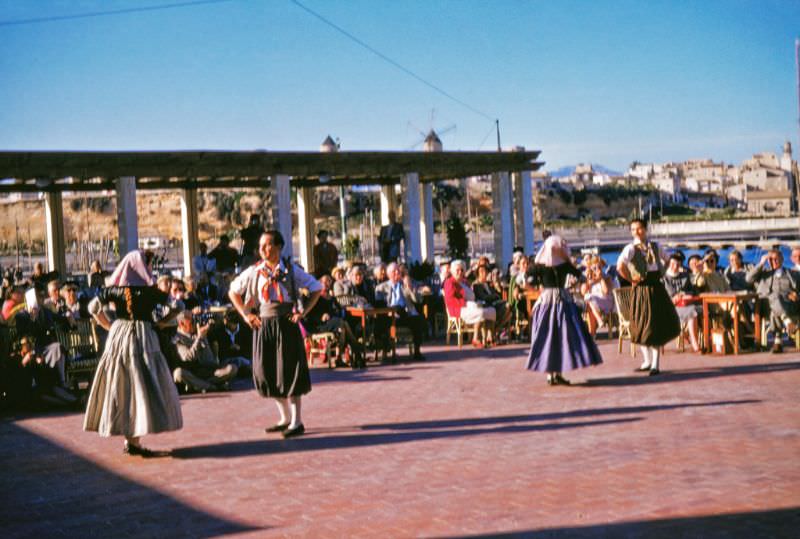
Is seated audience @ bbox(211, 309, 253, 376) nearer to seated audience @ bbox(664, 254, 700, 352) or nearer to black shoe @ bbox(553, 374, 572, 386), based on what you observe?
black shoe @ bbox(553, 374, 572, 386)

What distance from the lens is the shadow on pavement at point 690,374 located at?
10.5 m

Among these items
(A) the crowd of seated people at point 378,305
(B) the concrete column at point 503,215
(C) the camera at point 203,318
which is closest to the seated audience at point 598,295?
(A) the crowd of seated people at point 378,305

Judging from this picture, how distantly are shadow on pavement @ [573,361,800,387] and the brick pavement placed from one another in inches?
2.6

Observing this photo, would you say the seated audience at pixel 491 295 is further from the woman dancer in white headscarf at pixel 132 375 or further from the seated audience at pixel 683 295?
the woman dancer in white headscarf at pixel 132 375

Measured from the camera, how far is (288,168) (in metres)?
19.4

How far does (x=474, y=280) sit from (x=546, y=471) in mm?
9994

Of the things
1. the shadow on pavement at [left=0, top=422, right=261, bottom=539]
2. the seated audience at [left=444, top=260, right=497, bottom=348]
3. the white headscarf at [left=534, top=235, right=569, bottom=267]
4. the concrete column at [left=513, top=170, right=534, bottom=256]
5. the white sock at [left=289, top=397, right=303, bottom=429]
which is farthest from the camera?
the concrete column at [left=513, top=170, right=534, bottom=256]

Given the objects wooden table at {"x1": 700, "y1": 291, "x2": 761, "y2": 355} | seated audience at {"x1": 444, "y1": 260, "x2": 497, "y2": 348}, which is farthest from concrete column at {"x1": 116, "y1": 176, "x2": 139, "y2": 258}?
wooden table at {"x1": 700, "y1": 291, "x2": 761, "y2": 355}

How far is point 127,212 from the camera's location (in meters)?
17.4

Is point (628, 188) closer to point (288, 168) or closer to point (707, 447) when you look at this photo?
point (288, 168)

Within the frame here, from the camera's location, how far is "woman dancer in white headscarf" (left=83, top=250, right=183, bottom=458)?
7.44 meters

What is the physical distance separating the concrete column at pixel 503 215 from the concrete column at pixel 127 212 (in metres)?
9.21

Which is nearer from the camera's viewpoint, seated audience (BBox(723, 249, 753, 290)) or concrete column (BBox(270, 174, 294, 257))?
seated audience (BBox(723, 249, 753, 290))

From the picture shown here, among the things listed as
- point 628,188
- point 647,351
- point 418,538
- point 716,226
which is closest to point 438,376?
point 647,351
